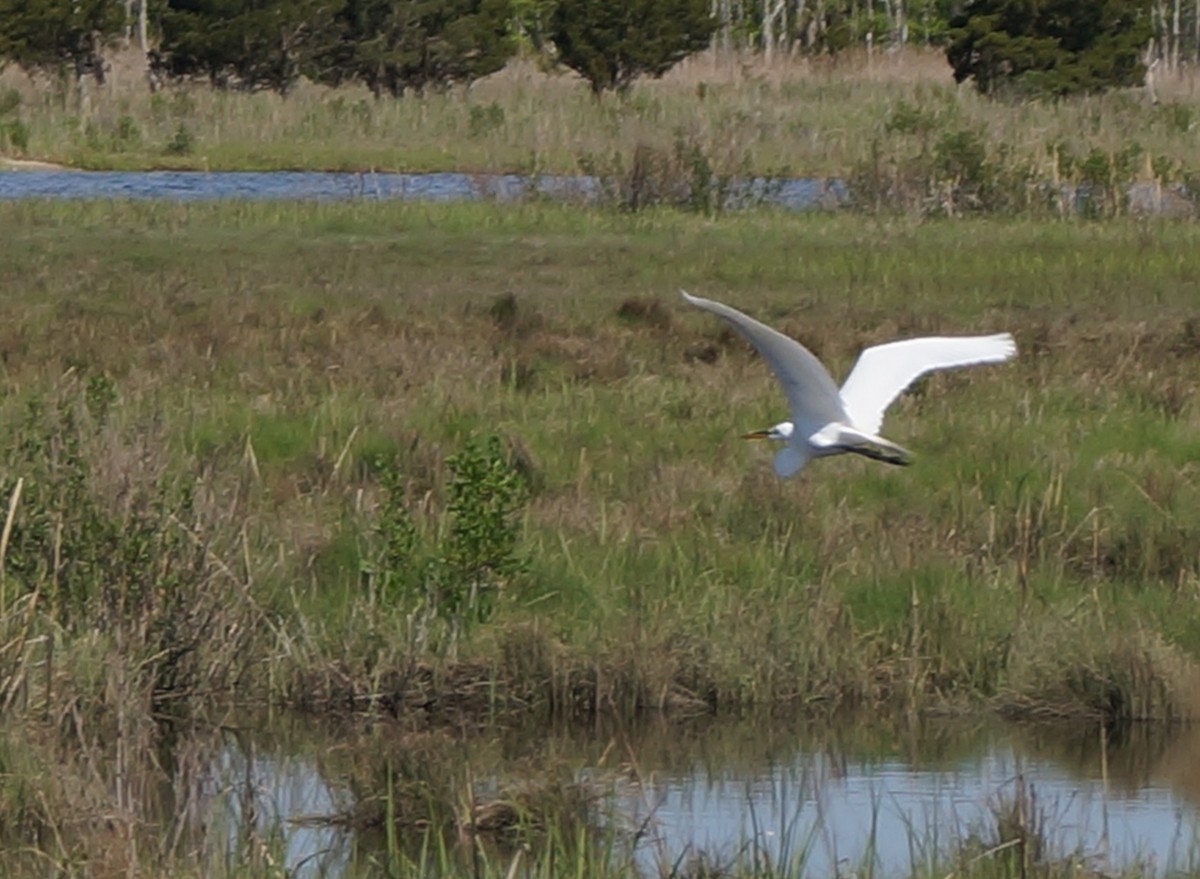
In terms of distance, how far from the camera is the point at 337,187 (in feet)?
65.6

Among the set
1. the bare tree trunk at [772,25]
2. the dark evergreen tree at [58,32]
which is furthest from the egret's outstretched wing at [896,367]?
the bare tree trunk at [772,25]

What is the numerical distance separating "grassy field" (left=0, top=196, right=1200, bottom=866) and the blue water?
434 cm

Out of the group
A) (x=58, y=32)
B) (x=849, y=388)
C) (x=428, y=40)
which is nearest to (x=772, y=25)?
(x=428, y=40)

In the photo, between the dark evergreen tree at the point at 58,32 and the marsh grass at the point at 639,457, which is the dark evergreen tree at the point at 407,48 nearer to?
A: the dark evergreen tree at the point at 58,32

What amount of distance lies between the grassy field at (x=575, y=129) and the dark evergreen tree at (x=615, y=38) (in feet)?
3.10

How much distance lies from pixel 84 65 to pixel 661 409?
75.0 ft

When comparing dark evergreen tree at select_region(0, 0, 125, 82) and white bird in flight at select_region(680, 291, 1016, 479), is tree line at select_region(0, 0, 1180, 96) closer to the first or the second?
dark evergreen tree at select_region(0, 0, 125, 82)

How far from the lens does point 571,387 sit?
36.3 feet

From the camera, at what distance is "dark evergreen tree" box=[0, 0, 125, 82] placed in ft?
99.7

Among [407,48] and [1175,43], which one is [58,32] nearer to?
[407,48]

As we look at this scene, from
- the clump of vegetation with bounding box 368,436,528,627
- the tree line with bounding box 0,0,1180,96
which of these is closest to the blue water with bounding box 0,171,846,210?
the tree line with bounding box 0,0,1180,96

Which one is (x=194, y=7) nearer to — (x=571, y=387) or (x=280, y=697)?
(x=571, y=387)

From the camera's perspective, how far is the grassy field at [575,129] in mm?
19906

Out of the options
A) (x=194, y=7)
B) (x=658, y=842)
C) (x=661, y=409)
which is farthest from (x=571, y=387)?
(x=194, y=7)
